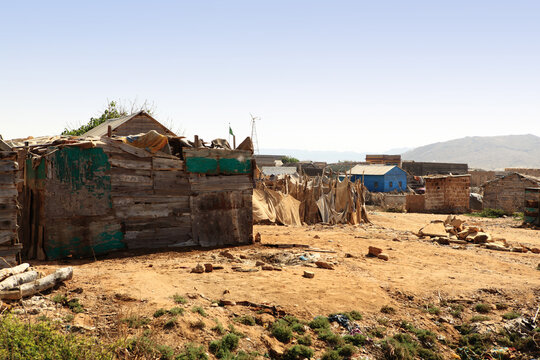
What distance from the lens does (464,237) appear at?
1479 centimetres

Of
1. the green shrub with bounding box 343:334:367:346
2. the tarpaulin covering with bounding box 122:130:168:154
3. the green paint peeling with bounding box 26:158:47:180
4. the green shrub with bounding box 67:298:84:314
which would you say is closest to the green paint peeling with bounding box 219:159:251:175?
the tarpaulin covering with bounding box 122:130:168:154

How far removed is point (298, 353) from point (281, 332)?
1.38 feet

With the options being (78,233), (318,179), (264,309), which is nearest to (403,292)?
(264,309)

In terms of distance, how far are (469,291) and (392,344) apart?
2.87m

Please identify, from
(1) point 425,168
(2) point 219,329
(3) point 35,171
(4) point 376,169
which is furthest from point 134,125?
(1) point 425,168

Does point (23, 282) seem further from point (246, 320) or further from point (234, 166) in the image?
point (234, 166)

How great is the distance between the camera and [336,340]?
6.62 m

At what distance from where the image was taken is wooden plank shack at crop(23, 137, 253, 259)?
365 inches

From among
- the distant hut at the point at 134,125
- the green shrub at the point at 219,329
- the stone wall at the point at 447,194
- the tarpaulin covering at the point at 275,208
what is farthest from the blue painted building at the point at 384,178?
the green shrub at the point at 219,329

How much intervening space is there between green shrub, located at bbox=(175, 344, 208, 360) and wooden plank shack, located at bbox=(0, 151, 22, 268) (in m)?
3.72

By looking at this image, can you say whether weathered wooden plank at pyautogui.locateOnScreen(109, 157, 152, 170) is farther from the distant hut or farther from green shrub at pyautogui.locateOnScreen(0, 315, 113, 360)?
the distant hut

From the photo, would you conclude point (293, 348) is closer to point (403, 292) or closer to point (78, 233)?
point (403, 292)

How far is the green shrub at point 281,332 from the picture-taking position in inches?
255

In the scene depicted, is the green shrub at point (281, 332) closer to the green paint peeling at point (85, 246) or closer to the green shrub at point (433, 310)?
the green shrub at point (433, 310)
